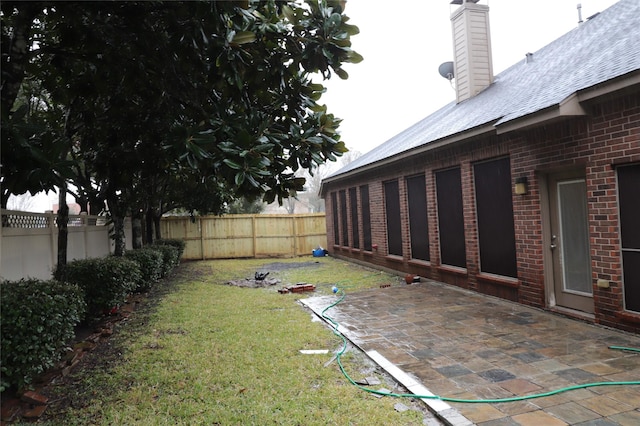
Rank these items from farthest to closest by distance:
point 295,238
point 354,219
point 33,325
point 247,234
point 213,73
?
point 295,238
point 247,234
point 354,219
point 213,73
point 33,325

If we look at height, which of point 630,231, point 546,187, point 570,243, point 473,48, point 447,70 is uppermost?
point 447,70

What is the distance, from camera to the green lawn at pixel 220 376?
10.9 feet

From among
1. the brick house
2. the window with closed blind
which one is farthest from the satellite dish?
the window with closed blind

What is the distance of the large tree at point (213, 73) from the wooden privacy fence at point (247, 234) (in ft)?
44.7

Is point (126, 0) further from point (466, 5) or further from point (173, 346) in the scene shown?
point (466, 5)

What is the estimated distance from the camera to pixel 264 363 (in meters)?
4.48

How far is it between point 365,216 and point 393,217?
83.5 inches

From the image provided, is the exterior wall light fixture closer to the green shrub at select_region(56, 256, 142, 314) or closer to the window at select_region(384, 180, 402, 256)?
the window at select_region(384, 180, 402, 256)

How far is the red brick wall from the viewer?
4734mm

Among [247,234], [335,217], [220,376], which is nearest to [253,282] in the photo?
[335,217]

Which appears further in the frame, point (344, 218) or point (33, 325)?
point (344, 218)

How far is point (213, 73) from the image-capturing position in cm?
355

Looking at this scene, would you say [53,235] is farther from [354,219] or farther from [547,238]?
[354,219]

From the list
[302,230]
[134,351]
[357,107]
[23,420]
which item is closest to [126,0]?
[23,420]
